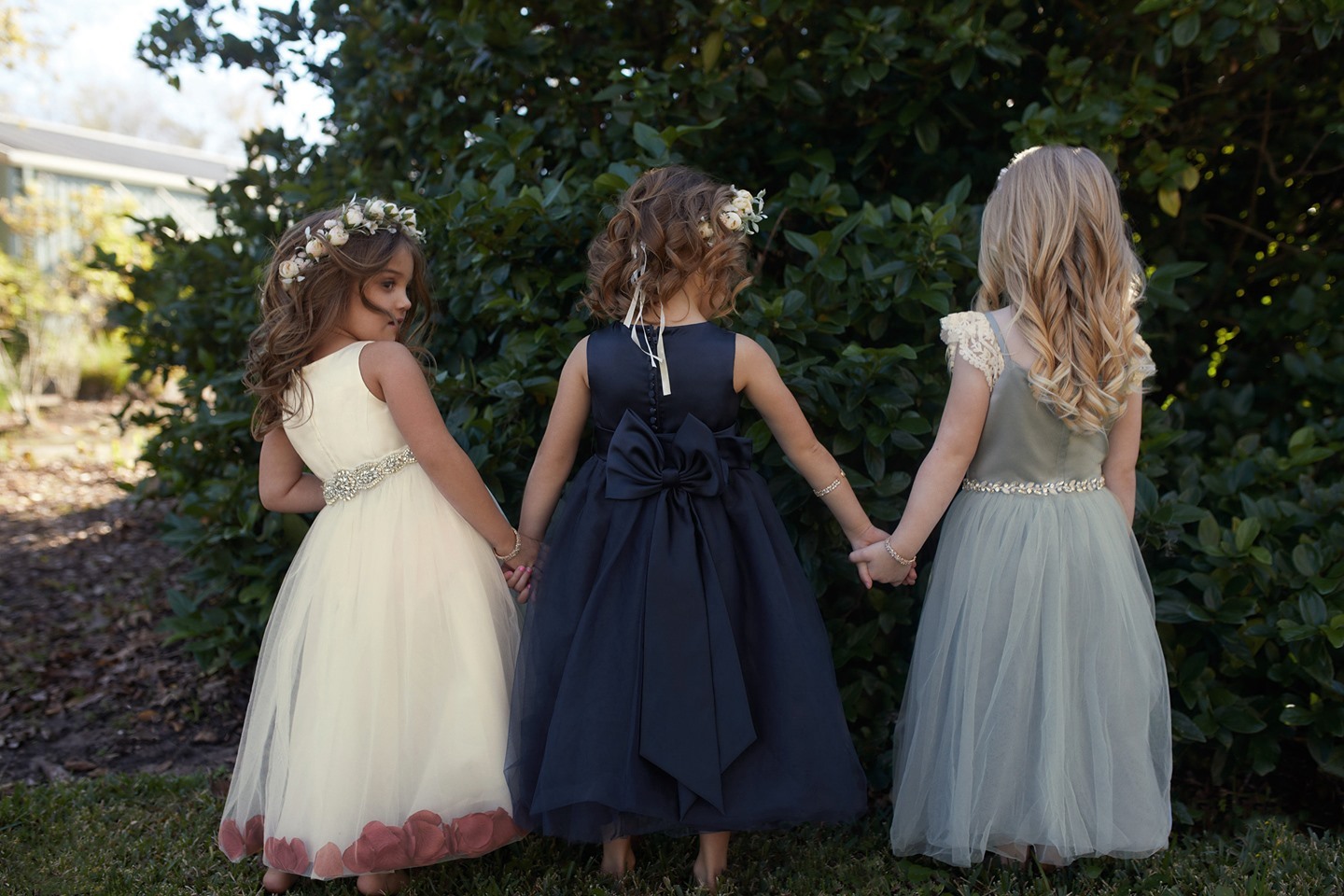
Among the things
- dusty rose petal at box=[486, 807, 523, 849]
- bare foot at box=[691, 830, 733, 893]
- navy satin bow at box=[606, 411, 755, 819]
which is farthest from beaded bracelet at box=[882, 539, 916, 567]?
dusty rose petal at box=[486, 807, 523, 849]

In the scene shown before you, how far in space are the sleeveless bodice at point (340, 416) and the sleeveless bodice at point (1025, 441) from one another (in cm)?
142

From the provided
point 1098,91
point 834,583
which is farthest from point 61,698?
point 1098,91

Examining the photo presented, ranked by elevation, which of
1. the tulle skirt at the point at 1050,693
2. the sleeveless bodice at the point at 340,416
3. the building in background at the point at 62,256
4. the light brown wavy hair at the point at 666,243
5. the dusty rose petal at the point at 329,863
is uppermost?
the building in background at the point at 62,256

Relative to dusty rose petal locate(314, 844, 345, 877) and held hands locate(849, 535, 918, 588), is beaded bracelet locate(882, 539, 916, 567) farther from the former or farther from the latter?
dusty rose petal locate(314, 844, 345, 877)

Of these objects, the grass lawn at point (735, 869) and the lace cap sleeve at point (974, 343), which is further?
the grass lawn at point (735, 869)

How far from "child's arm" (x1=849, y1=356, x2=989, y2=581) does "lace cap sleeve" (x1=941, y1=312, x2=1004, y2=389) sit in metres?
0.02

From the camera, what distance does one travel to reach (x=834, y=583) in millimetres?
3094

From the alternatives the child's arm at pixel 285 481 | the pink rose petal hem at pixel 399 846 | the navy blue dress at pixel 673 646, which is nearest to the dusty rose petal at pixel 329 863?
the pink rose petal hem at pixel 399 846

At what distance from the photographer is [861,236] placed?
2.86m

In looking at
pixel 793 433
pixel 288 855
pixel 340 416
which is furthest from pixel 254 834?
pixel 793 433

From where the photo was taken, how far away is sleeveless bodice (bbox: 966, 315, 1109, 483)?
2.33m

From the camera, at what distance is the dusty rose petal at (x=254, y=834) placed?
2.48 metres

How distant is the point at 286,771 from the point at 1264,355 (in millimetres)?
3796

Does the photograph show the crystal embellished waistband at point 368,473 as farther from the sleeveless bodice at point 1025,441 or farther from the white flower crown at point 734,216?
the sleeveless bodice at point 1025,441
